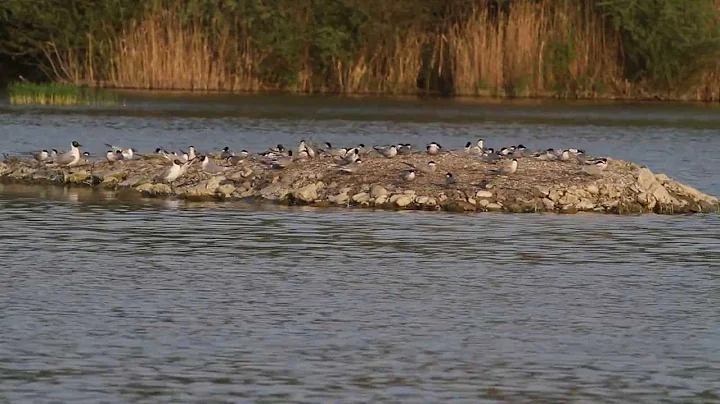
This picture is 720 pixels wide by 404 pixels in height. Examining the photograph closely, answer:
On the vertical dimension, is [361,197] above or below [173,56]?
below

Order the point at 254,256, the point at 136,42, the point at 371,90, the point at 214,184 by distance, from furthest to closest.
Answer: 1. the point at 371,90
2. the point at 136,42
3. the point at 214,184
4. the point at 254,256

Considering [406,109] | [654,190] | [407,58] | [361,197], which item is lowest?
[406,109]

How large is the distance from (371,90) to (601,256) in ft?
113

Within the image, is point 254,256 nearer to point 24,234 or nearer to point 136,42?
point 24,234

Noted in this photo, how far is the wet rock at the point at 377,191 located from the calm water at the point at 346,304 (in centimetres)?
102

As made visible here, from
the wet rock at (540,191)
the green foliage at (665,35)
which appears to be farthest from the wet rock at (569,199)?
the green foliage at (665,35)

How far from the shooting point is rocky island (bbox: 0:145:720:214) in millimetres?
22422

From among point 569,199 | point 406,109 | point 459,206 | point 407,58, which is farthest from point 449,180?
point 407,58

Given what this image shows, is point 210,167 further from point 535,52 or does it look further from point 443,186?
point 535,52

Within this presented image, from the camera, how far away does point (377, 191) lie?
74.3 ft

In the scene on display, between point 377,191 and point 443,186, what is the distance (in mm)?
889

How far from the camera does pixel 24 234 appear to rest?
1891 centimetres

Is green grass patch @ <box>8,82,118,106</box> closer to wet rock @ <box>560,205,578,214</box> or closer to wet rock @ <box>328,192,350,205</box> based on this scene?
wet rock @ <box>328,192,350,205</box>

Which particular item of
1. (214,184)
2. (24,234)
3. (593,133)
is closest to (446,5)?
(593,133)
